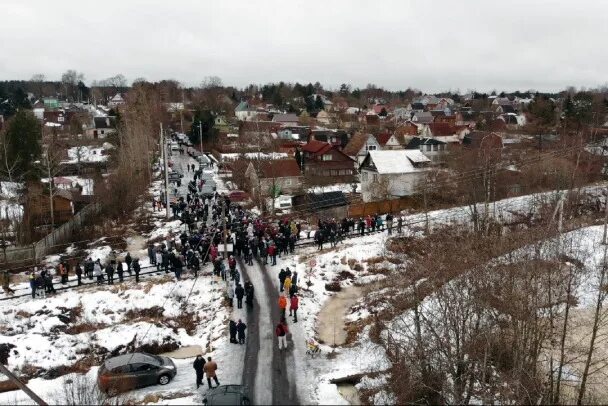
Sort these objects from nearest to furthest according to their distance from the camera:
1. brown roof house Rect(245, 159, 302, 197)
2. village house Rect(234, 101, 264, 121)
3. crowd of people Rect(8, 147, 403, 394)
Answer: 1. crowd of people Rect(8, 147, 403, 394)
2. brown roof house Rect(245, 159, 302, 197)
3. village house Rect(234, 101, 264, 121)

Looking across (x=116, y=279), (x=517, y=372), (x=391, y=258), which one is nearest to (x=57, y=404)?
(x=116, y=279)

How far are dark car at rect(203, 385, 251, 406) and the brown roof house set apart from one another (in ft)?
97.4

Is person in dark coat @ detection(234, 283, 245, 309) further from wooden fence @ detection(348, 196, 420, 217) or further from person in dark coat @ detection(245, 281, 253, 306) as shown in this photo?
wooden fence @ detection(348, 196, 420, 217)

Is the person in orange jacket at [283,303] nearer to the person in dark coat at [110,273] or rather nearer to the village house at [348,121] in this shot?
the person in dark coat at [110,273]

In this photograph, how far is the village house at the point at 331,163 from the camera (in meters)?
56.3

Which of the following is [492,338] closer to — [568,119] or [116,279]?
[116,279]

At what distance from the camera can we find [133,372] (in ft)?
56.0

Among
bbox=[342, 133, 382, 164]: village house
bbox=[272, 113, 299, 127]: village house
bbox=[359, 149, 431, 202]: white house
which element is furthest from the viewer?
bbox=[272, 113, 299, 127]: village house

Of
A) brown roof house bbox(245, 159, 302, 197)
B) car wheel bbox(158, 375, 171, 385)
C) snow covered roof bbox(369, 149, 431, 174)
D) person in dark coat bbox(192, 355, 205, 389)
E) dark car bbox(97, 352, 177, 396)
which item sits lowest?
car wheel bbox(158, 375, 171, 385)

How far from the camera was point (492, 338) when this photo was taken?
723 inches

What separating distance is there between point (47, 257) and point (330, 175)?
31.6m

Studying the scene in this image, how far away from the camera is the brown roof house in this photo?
151 feet

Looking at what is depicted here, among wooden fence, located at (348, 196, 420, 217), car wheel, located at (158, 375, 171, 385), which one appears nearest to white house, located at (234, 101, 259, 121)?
wooden fence, located at (348, 196, 420, 217)

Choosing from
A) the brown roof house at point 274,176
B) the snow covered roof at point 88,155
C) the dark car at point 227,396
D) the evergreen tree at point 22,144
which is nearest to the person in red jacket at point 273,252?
the dark car at point 227,396
